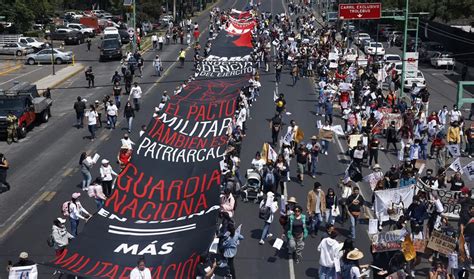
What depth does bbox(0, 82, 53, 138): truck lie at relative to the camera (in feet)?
104

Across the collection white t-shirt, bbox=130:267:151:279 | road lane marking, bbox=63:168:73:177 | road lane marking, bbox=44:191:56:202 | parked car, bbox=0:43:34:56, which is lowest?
road lane marking, bbox=63:168:73:177

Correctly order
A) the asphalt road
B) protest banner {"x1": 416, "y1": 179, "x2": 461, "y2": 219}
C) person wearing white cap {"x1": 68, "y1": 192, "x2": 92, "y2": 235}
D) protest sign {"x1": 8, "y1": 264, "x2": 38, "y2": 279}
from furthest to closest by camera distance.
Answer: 1. protest banner {"x1": 416, "y1": 179, "x2": 461, "y2": 219}
2. person wearing white cap {"x1": 68, "y1": 192, "x2": 92, "y2": 235}
3. the asphalt road
4. protest sign {"x1": 8, "y1": 264, "x2": 38, "y2": 279}

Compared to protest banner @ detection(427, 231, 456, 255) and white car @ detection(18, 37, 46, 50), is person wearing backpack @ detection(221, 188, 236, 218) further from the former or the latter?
white car @ detection(18, 37, 46, 50)

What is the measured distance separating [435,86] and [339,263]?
38.5 meters

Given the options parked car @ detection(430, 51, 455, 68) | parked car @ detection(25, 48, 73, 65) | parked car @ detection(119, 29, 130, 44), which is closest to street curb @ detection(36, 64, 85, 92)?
parked car @ detection(25, 48, 73, 65)

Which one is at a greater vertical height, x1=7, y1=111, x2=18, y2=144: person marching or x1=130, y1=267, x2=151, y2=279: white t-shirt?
x1=130, y1=267, x2=151, y2=279: white t-shirt

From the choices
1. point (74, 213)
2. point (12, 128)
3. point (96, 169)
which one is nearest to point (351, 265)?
point (74, 213)

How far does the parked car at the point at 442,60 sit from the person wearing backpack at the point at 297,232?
4683 cm

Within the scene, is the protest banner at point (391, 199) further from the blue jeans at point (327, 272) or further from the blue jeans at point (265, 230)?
the blue jeans at point (327, 272)

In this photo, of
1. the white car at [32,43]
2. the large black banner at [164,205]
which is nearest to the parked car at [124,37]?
the white car at [32,43]

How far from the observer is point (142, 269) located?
40.1 ft

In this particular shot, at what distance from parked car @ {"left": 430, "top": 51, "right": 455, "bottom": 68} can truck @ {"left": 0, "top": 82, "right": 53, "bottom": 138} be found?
3742 cm

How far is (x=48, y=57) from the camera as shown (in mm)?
58688

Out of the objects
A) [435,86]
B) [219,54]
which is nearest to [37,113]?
[219,54]
